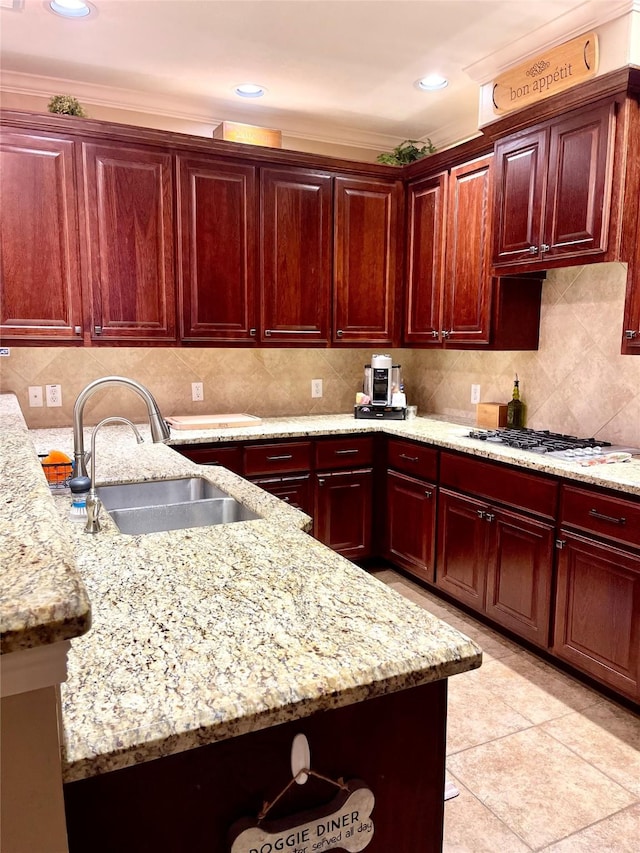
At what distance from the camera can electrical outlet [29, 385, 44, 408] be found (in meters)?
3.54

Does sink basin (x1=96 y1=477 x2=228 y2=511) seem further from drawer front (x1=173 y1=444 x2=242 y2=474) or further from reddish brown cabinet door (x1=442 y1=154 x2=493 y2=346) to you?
reddish brown cabinet door (x1=442 y1=154 x2=493 y2=346)

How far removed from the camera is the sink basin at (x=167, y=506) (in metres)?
2.14

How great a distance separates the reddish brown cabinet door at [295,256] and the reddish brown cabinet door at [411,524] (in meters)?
1.05

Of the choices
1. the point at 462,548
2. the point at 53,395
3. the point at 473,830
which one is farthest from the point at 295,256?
the point at 473,830

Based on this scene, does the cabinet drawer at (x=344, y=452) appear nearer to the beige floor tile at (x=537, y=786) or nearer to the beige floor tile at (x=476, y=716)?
the beige floor tile at (x=476, y=716)

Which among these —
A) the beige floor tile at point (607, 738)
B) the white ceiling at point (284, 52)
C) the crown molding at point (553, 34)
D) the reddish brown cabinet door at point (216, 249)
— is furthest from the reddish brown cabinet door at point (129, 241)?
the beige floor tile at point (607, 738)

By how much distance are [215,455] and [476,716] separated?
5.86ft

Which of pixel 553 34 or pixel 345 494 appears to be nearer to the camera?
pixel 553 34

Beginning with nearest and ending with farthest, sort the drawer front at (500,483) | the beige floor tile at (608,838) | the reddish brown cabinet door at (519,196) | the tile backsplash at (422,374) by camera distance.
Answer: the beige floor tile at (608,838)
the drawer front at (500,483)
the reddish brown cabinet door at (519,196)
the tile backsplash at (422,374)

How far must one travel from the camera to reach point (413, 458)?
3.63m

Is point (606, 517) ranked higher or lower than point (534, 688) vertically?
higher

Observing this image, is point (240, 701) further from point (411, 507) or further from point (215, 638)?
point (411, 507)

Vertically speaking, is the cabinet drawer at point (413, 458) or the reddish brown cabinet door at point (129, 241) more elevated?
the reddish brown cabinet door at point (129, 241)

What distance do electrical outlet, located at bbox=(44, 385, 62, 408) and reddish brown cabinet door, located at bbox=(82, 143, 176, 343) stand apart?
46 centimetres
